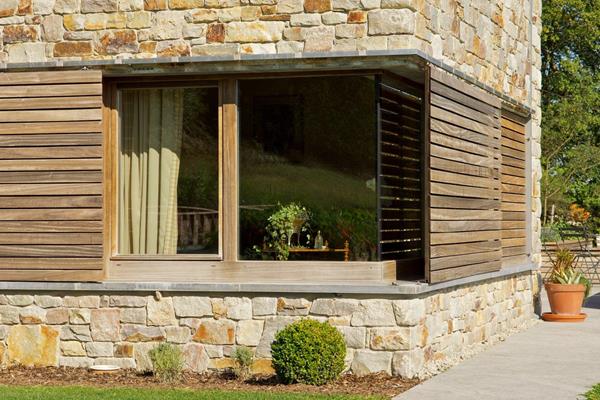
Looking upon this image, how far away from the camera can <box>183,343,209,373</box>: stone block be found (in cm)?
1045

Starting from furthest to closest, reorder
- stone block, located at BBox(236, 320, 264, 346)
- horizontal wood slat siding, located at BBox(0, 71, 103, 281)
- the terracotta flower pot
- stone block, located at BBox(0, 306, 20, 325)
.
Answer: the terracotta flower pot → stone block, located at BBox(0, 306, 20, 325) → horizontal wood slat siding, located at BBox(0, 71, 103, 281) → stone block, located at BBox(236, 320, 264, 346)

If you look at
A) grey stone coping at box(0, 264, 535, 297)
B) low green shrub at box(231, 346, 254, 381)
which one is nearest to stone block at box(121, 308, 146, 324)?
grey stone coping at box(0, 264, 535, 297)

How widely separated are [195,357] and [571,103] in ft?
92.8

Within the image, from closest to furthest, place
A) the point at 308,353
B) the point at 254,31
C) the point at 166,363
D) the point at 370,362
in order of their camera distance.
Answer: the point at 308,353 < the point at 166,363 < the point at 370,362 < the point at 254,31

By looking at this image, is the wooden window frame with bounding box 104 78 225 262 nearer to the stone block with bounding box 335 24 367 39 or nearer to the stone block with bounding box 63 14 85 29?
the stone block with bounding box 63 14 85 29

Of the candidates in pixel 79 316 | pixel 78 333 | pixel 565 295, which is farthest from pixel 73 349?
pixel 565 295

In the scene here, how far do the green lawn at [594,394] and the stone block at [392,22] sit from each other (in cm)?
336

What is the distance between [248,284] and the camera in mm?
10312

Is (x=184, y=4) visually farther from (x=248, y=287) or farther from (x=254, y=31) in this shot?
(x=248, y=287)

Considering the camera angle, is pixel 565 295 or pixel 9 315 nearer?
pixel 9 315

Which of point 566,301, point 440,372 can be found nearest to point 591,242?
point 566,301

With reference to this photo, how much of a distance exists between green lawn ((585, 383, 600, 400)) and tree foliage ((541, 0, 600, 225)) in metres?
22.7

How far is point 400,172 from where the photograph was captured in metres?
11.0

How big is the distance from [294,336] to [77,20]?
3581mm
